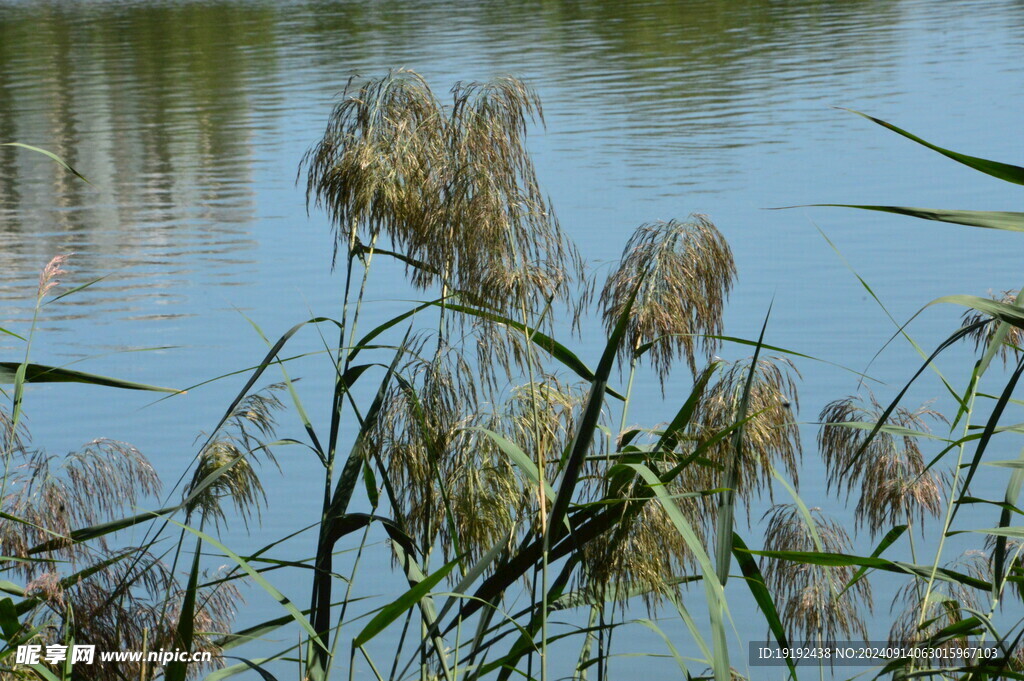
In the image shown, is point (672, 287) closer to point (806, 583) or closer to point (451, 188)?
point (451, 188)

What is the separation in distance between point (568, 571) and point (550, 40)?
2129 cm

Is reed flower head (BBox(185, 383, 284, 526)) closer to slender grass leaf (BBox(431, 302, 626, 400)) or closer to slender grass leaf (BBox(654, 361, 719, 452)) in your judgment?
slender grass leaf (BBox(431, 302, 626, 400))

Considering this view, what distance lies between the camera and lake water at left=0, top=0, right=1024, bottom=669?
305 inches

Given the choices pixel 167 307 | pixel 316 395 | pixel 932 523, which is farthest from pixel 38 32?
pixel 932 523

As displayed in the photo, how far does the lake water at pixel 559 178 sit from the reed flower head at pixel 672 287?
159 millimetres

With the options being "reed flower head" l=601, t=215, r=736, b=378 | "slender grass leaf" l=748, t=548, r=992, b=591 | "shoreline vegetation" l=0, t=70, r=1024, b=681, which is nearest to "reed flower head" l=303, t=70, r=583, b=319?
"shoreline vegetation" l=0, t=70, r=1024, b=681

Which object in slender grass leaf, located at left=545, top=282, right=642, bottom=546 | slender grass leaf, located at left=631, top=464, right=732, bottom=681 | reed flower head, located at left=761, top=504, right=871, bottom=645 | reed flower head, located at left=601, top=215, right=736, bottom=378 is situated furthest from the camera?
reed flower head, located at left=761, top=504, right=871, bottom=645

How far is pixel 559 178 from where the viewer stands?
11898 millimetres

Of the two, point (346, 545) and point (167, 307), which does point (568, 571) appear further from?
point (167, 307)

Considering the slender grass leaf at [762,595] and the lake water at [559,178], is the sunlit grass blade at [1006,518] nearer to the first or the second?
the slender grass leaf at [762,595]

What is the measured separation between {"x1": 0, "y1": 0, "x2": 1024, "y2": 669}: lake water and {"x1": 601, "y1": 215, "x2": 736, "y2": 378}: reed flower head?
16cm

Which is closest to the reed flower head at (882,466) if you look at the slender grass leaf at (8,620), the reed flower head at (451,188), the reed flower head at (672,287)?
the reed flower head at (672,287)

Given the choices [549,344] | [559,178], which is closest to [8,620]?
[549,344]

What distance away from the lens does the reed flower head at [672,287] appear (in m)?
2.22
